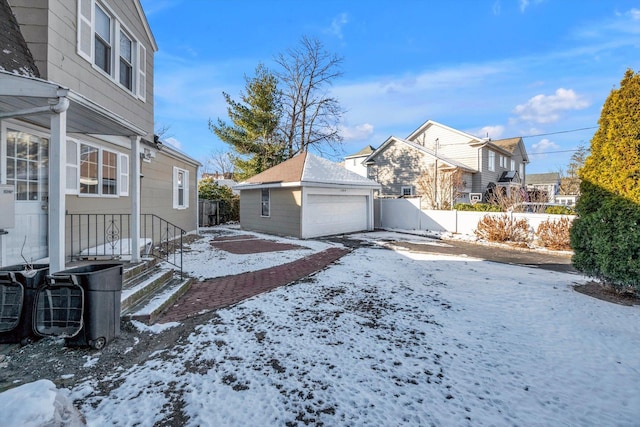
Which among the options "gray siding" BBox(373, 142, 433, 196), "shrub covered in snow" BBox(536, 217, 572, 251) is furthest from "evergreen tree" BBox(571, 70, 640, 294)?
"gray siding" BBox(373, 142, 433, 196)

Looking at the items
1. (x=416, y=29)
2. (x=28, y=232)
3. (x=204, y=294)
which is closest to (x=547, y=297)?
(x=204, y=294)

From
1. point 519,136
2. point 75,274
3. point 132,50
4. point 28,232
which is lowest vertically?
point 75,274

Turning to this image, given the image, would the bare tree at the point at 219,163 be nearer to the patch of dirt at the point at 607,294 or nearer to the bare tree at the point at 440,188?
the bare tree at the point at 440,188

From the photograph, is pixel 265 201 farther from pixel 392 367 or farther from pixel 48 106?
pixel 392 367

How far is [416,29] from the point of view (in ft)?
41.8

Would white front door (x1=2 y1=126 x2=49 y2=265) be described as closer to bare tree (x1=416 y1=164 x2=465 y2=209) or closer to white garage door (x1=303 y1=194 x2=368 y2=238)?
white garage door (x1=303 y1=194 x2=368 y2=238)

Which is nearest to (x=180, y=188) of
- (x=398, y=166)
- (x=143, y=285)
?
(x=143, y=285)

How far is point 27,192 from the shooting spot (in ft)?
15.6

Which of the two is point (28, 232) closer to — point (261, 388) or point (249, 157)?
point (261, 388)

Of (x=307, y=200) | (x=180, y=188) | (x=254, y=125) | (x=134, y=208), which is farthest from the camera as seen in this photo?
(x=254, y=125)

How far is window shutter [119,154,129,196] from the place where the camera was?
7465 mm

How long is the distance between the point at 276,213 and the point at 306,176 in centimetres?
259

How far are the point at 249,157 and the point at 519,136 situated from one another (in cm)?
2486

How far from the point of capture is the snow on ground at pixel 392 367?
2.38 meters
